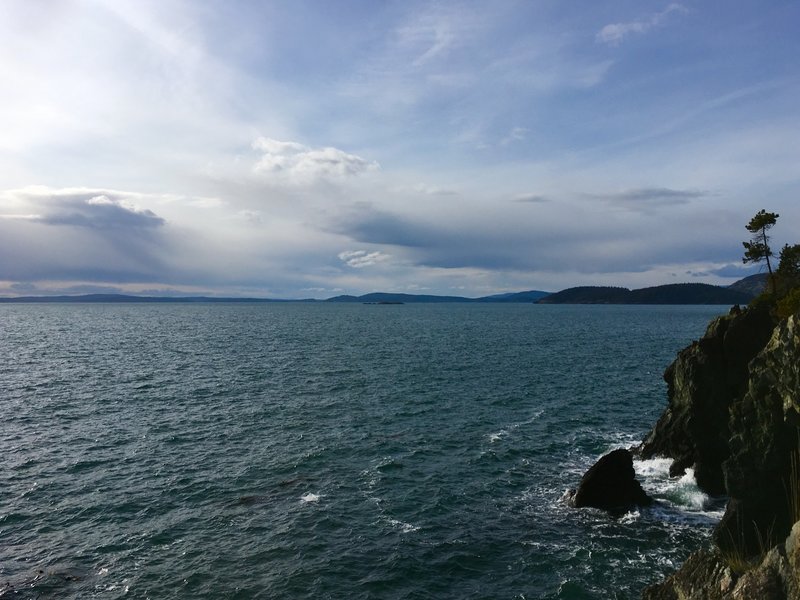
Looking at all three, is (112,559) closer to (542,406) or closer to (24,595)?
(24,595)

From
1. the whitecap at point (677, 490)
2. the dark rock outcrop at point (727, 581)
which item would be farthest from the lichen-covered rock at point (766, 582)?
the whitecap at point (677, 490)

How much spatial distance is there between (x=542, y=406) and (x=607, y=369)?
33.6 m

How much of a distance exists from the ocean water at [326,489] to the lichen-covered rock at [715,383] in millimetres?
2685

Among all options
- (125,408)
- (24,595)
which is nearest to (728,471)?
(24,595)

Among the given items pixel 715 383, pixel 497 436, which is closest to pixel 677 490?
pixel 715 383

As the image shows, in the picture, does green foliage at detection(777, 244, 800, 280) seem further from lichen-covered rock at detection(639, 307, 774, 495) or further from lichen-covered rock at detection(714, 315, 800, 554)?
lichen-covered rock at detection(714, 315, 800, 554)

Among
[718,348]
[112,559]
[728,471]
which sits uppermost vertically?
[718,348]

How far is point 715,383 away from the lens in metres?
42.0

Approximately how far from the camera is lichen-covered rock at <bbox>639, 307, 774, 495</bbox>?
40500 millimetres

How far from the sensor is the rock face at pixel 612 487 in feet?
119

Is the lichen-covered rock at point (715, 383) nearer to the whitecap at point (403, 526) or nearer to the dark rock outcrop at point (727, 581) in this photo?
the dark rock outcrop at point (727, 581)

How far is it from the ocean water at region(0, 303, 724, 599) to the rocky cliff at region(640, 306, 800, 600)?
134 inches

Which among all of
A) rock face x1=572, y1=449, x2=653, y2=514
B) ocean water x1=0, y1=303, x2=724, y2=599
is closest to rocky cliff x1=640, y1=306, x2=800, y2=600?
ocean water x1=0, y1=303, x2=724, y2=599

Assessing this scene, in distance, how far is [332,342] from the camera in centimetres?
14075
